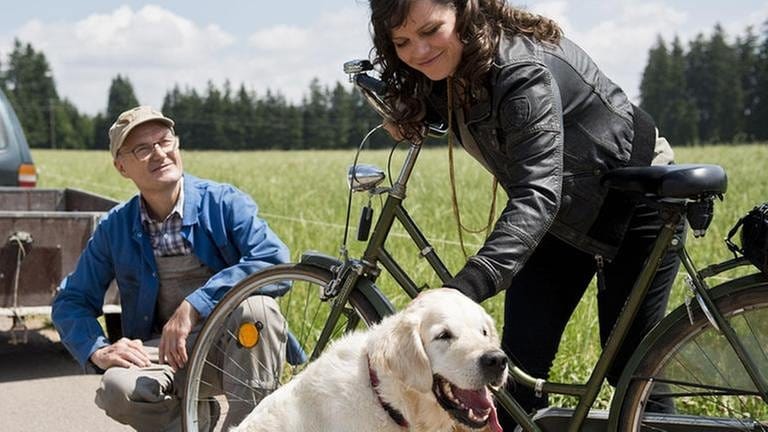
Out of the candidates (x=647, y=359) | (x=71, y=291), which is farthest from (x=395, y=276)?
(x=71, y=291)

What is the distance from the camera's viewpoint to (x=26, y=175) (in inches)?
395

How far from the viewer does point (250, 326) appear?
4094mm

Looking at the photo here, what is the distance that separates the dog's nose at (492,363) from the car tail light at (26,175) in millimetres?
8432

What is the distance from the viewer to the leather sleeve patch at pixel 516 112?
3078 mm

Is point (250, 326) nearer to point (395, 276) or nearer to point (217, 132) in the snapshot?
point (395, 276)

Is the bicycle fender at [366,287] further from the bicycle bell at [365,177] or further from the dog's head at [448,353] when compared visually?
the dog's head at [448,353]

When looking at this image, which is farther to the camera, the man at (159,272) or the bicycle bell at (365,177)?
the man at (159,272)

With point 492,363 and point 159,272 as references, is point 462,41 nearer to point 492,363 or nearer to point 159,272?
point 492,363

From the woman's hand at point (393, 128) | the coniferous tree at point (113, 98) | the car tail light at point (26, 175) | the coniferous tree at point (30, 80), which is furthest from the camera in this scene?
the coniferous tree at point (30, 80)

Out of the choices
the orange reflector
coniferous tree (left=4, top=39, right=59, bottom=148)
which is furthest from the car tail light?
coniferous tree (left=4, top=39, right=59, bottom=148)

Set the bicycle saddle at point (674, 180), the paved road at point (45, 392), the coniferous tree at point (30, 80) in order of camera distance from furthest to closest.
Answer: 1. the coniferous tree at point (30, 80)
2. the paved road at point (45, 392)
3. the bicycle saddle at point (674, 180)

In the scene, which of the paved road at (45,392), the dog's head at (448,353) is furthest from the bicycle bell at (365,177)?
the paved road at (45,392)

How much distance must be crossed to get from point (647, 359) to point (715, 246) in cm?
533

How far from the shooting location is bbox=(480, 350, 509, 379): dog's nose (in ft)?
8.91
